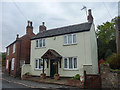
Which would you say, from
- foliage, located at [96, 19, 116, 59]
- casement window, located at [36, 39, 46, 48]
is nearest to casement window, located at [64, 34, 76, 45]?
casement window, located at [36, 39, 46, 48]

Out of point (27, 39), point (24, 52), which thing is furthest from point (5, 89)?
point (27, 39)

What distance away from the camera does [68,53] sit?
578 inches

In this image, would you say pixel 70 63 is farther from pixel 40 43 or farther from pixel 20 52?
pixel 20 52

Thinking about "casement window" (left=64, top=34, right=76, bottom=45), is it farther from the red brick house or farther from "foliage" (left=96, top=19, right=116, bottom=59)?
"foliage" (left=96, top=19, right=116, bottom=59)

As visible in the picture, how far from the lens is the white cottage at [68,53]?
536 inches

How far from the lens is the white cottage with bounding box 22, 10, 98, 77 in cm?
1362

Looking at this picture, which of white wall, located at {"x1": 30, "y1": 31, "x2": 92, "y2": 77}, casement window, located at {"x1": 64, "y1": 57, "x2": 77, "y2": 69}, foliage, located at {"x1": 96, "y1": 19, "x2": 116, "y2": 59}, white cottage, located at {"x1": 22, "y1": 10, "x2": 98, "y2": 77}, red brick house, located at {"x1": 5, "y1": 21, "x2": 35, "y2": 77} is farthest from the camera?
foliage, located at {"x1": 96, "y1": 19, "x2": 116, "y2": 59}

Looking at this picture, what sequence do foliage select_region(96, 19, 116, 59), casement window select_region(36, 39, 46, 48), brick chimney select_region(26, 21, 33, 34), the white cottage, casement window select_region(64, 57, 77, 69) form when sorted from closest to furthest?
1. the white cottage
2. casement window select_region(64, 57, 77, 69)
3. casement window select_region(36, 39, 46, 48)
4. brick chimney select_region(26, 21, 33, 34)
5. foliage select_region(96, 19, 116, 59)

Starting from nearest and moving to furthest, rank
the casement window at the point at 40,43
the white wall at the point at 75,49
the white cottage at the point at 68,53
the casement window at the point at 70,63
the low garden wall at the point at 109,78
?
the low garden wall at the point at 109,78, the white wall at the point at 75,49, the white cottage at the point at 68,53, the casement window at the point at 70,63, the casement window at the point at 40,43

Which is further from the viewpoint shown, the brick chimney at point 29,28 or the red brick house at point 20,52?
the brick chimney at point 29,28

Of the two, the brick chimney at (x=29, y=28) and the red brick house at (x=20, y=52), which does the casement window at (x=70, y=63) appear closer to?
the red brick house at (x=20, y=52)

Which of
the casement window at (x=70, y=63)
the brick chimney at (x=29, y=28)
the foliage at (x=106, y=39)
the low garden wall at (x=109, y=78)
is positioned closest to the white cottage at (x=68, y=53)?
the casement window at (x=70, y=63)

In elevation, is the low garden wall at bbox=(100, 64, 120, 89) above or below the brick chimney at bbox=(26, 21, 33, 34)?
below

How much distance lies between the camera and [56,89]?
9820 mm
